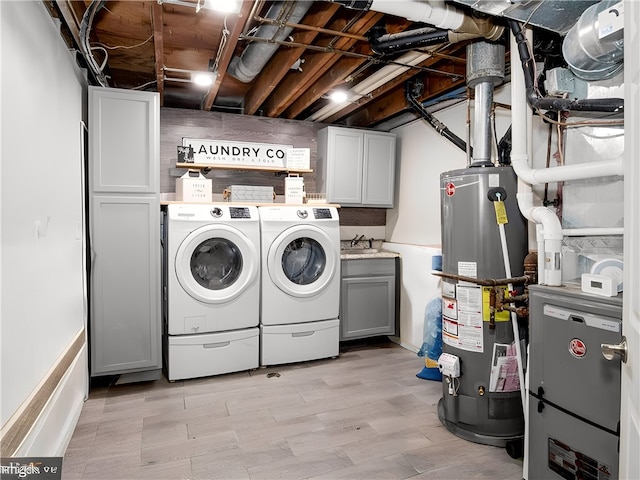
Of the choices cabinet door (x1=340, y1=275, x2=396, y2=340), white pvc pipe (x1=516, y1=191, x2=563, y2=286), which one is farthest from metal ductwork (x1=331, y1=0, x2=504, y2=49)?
cabinet door (x1=340, y1=275, x2=396, y2=340)

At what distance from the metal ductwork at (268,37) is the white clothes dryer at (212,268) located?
106 cm

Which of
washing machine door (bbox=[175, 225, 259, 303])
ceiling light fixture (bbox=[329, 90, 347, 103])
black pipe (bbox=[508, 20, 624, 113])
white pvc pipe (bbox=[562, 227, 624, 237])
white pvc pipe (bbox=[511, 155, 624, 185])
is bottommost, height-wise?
washing machine door (bbox=[175, 225, 259, 303])

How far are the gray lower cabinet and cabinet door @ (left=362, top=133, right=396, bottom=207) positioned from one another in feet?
2.22

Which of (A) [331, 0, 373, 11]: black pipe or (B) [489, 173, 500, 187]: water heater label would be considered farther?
(B) [489, 173, 500, 187]: water heater label

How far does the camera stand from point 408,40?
7.19ft

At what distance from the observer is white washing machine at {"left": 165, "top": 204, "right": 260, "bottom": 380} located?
3.02 metres

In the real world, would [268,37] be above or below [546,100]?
above

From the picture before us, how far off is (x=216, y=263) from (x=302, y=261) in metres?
0.76

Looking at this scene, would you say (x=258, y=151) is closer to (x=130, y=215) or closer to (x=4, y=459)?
(x=130, y=215)

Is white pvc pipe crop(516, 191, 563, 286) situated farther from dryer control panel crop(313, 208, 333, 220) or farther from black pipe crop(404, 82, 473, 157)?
dryer control panel crop(313, 208, 333, 220)

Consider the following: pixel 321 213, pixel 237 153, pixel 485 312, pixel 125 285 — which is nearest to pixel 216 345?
pixel 125 285

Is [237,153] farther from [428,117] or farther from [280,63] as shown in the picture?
[428,117]

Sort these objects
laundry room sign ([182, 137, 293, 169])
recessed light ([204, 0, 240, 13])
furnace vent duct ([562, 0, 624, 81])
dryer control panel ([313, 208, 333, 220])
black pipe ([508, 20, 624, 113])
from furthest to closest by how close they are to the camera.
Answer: laundry room sign ([182, 137, 293, 169]) < dryer control panel ([313, 208, 333, 220]) < recessed light ([204, 0, 240, 13]) < black pipe ([508, 20, 624, 113]) < furnace vent duct ([562, 0, 624, 81])

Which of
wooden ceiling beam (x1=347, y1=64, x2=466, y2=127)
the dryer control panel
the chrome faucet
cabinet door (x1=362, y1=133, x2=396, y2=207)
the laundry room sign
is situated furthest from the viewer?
the chrome faucet
